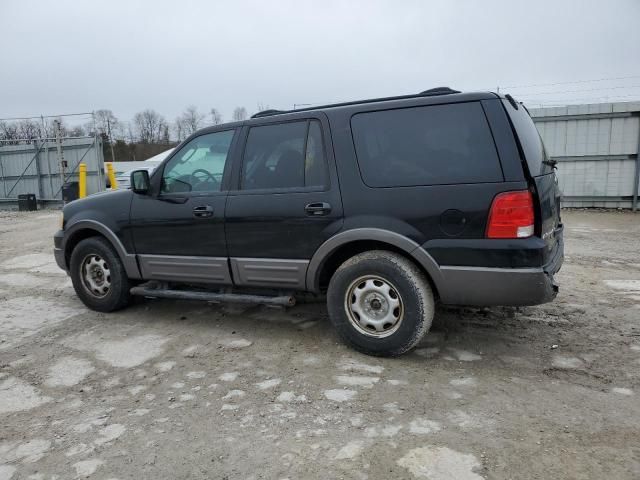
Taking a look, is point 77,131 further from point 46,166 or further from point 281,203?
point 281,203

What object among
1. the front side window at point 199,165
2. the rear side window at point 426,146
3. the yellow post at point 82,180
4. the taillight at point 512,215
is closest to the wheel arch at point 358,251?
the rear side window at point 426,146

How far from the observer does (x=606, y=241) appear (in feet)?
27.5

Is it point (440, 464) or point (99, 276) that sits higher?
point (99, 276)

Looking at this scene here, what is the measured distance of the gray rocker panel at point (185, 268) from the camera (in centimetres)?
436

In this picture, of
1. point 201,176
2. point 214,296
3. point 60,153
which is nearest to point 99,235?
point 201,176

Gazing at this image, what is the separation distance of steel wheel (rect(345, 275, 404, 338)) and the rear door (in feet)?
3.72

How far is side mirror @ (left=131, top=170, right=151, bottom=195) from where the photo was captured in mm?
4586

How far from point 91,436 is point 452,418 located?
2129mm

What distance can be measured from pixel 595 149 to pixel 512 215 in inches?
434

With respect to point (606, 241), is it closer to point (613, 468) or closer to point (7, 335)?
point (613, 468)

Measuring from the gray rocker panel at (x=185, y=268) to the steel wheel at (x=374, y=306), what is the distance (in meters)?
1.24

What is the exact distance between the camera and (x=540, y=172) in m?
3.51

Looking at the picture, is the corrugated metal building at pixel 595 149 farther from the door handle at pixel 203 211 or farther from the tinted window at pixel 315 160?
the door handle at pixel 203 211

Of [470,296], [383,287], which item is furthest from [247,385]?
[470,296]
